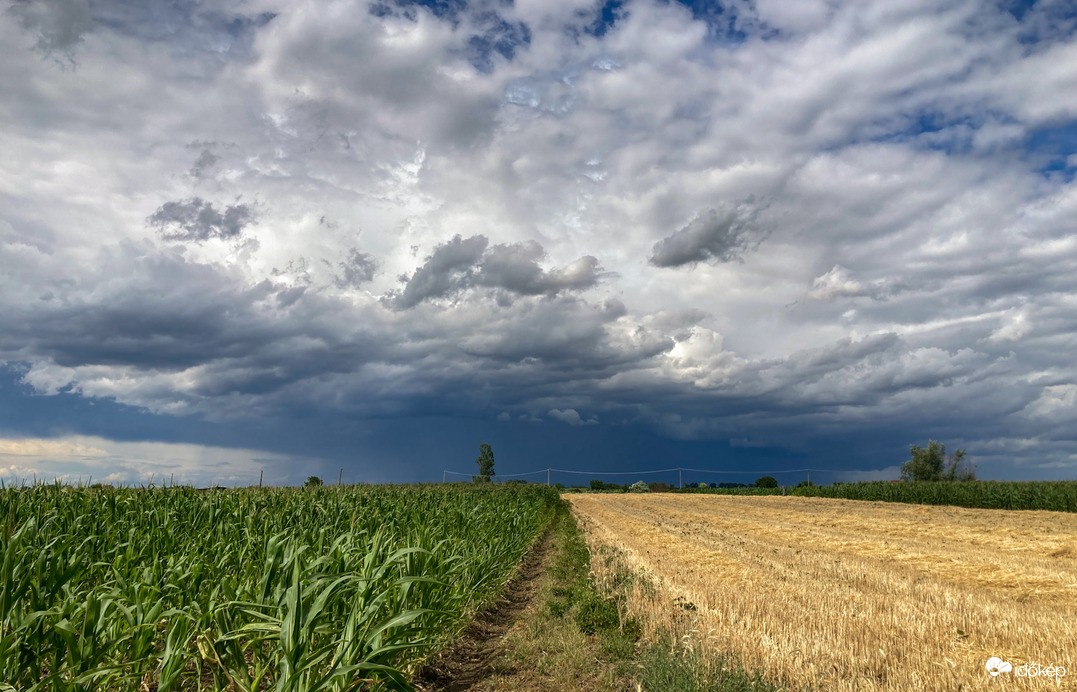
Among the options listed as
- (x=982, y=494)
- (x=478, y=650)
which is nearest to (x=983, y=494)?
(x=982, y=494)

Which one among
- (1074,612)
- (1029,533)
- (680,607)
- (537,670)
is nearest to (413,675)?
(537,670)

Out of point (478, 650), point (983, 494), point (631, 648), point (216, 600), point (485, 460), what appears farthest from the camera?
point (485, 460)

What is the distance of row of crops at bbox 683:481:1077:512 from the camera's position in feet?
137

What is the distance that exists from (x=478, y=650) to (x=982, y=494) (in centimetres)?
5244

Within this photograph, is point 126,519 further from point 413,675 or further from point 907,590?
point 907,590

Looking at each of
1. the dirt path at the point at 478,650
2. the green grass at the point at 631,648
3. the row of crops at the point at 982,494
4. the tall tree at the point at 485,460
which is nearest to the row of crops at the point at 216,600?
the dirt path at the point at 478,650

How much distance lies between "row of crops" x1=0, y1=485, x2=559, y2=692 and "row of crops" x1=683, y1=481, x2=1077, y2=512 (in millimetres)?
47114

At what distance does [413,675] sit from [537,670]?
64.4 inches

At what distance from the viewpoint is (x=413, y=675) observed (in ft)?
22.7

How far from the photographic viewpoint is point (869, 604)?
965 centimetres

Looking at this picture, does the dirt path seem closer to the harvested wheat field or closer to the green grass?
the green grass

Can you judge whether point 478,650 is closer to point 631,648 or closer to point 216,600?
point 631,648

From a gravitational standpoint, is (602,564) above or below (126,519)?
below

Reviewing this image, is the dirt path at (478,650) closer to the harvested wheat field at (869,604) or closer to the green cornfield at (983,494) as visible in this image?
the harvested wheat field at (869,604)
